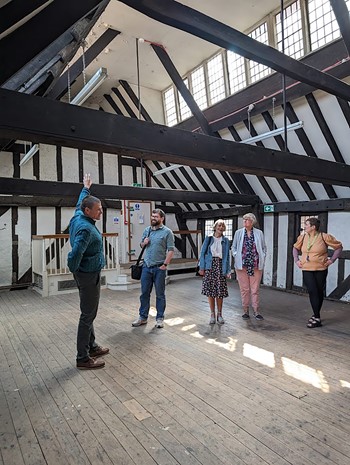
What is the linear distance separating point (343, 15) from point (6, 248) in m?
7.65

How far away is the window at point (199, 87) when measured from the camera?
6297 mm

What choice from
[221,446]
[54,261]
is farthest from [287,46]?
[54,261]

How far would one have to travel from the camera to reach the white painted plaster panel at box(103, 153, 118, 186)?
29.3 feet

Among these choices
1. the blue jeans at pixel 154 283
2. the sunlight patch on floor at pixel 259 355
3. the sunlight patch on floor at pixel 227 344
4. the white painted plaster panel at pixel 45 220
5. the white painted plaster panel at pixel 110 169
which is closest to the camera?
the sunlight patch on floor at pixel 259 355

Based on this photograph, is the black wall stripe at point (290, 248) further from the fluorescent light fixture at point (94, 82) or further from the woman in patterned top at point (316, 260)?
the fluorescent light fixture at point (94, 82)

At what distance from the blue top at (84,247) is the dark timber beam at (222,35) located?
162 cm

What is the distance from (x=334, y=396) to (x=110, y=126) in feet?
8.44

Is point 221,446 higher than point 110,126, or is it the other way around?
point 110,126

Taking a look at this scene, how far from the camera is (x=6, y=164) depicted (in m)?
7.47

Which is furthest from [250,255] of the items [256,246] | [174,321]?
[174,321]

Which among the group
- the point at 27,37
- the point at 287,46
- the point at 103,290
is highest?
the point at 287,46

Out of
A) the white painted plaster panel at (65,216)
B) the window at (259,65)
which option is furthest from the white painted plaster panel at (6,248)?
the window at (259,65)

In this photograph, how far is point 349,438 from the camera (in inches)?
74.9

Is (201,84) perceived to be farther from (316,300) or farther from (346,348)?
(346,348)
